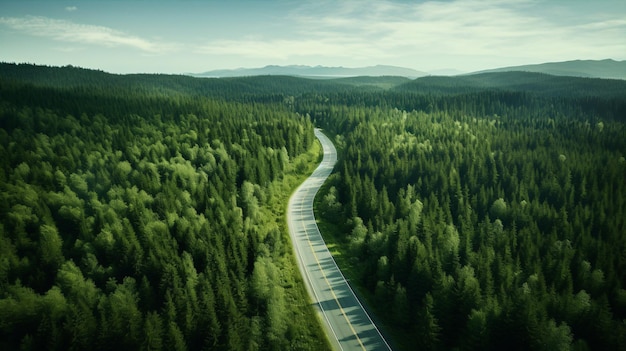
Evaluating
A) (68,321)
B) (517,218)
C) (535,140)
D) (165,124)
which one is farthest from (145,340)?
(535,140)

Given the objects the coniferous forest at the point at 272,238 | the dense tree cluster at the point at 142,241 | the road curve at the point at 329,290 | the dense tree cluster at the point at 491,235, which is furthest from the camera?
→ the road curve at the point at 329,290

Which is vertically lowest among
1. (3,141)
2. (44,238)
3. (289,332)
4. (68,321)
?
(289,332)

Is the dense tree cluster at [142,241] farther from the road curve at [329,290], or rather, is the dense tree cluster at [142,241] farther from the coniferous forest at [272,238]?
the road curve at [329,290]

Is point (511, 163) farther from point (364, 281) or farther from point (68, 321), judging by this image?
point (68, 321)

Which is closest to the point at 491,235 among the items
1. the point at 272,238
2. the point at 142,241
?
the point at 272,238

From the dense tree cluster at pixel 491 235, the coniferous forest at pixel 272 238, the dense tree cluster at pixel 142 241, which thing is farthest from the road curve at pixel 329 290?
the dense tree cluster at pixel 491 235

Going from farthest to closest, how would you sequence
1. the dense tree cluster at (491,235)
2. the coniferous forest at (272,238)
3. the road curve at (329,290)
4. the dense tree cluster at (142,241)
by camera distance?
1. the road curve at (329,290)
2. the dense tree cluster at (142,241)
3. the coniferous forest at (272,238)
4. the dense tree cluster at (491,235)
